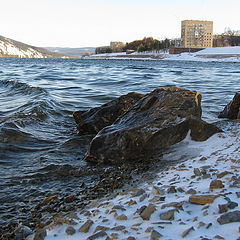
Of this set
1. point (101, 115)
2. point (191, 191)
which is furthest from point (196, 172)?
point (101, 115)

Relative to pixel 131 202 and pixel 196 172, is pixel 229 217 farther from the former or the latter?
pixel 196 172

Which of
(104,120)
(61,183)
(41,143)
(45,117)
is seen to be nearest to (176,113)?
(104,120)

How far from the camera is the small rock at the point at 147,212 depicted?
3164mm

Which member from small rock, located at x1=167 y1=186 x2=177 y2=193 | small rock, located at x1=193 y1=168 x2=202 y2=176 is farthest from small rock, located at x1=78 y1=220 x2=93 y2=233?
small rock, located at x1=193 y1=168 x2=202 y2=176

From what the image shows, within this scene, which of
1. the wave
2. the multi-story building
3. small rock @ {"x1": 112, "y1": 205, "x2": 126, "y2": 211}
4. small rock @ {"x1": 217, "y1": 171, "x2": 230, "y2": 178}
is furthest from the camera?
the multi-story building

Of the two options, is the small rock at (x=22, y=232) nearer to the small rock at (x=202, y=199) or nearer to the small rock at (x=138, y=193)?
the small rock at (x=138, y=193)

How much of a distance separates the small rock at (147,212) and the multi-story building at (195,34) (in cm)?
17831

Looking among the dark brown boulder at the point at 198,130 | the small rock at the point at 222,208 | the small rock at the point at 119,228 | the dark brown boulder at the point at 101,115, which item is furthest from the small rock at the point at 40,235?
the dark brown boulder at the point at 101,115

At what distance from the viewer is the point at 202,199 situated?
3287mm

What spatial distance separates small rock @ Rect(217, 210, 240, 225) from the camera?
2805 mm

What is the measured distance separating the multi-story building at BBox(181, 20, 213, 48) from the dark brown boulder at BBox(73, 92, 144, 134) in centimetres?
17305

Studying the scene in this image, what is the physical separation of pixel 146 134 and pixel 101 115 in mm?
2479

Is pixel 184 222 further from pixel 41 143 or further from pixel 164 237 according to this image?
pixel 41 143

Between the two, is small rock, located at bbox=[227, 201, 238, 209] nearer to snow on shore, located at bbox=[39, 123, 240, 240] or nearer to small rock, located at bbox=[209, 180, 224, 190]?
snow on shore, located at bbox=[39, 123, 240, 240]
